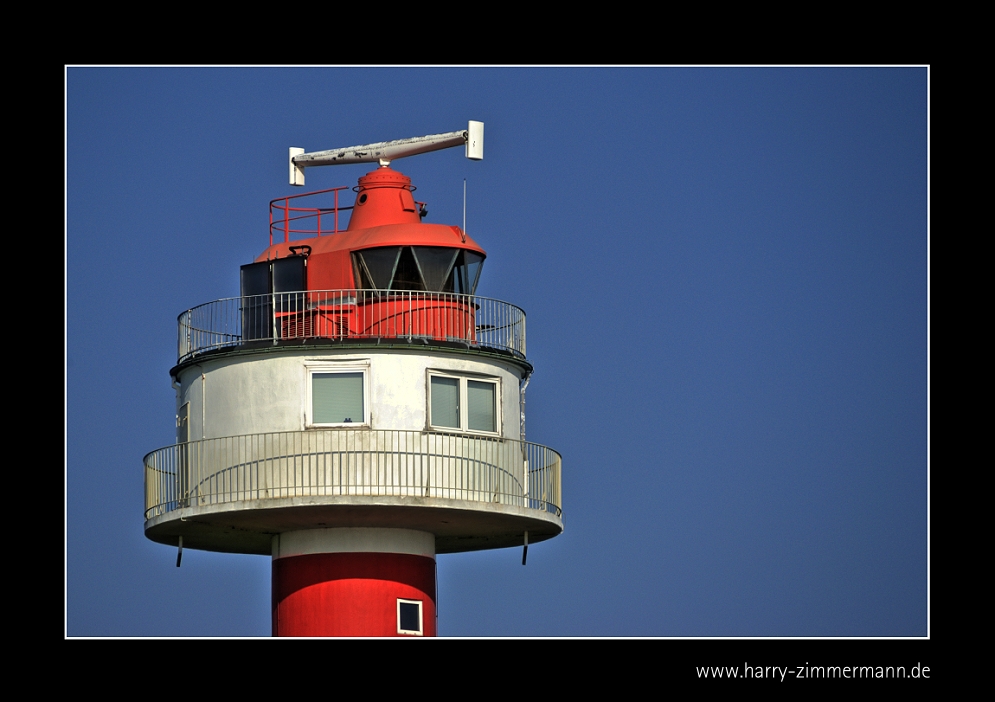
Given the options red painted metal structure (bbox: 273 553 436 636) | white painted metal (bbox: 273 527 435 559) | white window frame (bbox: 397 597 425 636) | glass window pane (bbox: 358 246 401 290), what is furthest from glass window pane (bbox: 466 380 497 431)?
white window frame (bbox: 397 597 425 636)

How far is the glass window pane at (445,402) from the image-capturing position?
48.4 metres

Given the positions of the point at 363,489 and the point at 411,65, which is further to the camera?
the point at 363,489

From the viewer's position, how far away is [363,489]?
47.1m

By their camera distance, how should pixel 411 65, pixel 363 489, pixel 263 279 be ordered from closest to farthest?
pixel 411 65 < pixel 363 489 < pixel 263 279

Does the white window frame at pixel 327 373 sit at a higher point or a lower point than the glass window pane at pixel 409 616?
higher

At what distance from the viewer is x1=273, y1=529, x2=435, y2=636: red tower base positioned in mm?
48969

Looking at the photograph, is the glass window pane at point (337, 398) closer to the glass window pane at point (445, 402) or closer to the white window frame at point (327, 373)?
the white window frame at point (327, 373)

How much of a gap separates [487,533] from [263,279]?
7.01 metres

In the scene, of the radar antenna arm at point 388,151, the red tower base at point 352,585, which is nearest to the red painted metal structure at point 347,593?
the red tower base at point 352,585

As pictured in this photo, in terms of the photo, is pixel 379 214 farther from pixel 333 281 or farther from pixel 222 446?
pixel 222 446

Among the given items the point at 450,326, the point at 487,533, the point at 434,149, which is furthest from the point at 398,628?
the point at 434,149

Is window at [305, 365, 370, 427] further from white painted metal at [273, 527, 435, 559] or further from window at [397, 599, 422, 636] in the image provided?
window at [397, 599, 422, 636]

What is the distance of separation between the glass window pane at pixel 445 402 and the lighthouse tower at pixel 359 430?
4 centimetres

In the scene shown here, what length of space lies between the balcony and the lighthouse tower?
4cm
